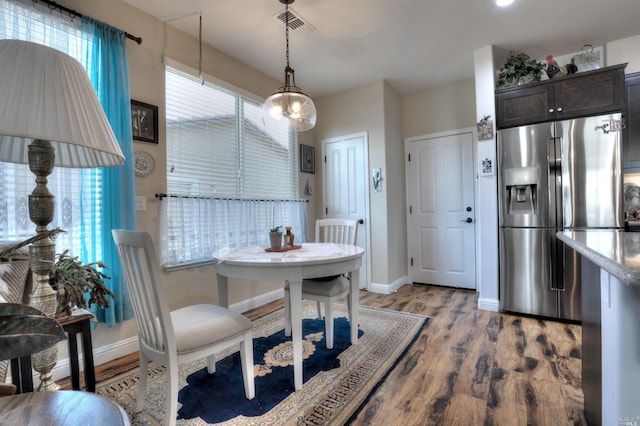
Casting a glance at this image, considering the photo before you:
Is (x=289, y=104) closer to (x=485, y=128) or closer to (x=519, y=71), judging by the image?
(x=485, y=128)

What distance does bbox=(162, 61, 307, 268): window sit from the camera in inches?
105

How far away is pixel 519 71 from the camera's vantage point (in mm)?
3035

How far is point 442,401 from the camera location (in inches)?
64.9

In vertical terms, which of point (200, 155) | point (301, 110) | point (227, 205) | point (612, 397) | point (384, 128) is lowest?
point (612, 397)

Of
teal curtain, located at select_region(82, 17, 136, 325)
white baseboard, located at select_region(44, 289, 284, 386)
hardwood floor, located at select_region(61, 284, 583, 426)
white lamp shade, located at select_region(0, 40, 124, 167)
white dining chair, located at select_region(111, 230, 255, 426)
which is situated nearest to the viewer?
white lamp shade, located at select_region(0, 40, 124, 167)

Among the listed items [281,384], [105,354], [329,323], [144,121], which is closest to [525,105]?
[329,323]

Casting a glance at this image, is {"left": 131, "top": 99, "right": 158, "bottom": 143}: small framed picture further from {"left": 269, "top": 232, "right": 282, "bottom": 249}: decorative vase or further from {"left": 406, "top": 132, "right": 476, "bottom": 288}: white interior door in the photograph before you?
{"left": 406, "top": 132, "right": 476, "bottom": 288}: white interior door

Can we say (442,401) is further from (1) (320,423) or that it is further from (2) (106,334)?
(2) (106,334)

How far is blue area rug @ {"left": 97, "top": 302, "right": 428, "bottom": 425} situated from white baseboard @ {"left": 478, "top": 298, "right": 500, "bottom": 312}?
998 mm

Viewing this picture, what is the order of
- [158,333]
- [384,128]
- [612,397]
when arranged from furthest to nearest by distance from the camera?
[384,128] < [158,333] < [612,397]

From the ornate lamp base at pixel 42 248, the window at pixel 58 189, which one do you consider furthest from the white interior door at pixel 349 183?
the ornate lamp base at pixel 42 248

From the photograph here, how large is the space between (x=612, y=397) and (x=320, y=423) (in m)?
1.15

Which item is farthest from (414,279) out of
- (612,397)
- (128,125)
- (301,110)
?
(128,125)

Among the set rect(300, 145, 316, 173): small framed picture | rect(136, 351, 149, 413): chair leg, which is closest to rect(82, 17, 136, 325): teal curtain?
rect(136, 351, 149, 413): chair leg
